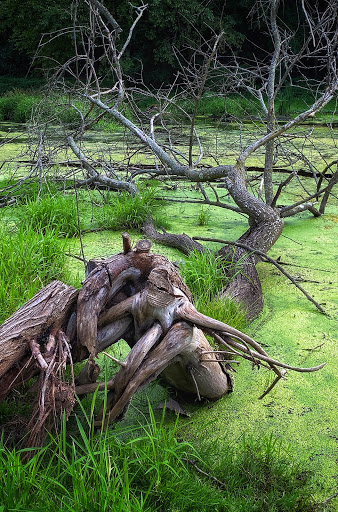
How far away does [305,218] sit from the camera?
3840 mm

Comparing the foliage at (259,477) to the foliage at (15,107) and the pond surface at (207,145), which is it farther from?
the foliage at (15,107)

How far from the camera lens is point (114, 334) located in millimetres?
1573

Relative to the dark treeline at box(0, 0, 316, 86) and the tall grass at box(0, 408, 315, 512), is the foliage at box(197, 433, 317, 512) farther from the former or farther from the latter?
the dark treeline at box(0, 0, 316, 86)

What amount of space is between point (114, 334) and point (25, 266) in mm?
943

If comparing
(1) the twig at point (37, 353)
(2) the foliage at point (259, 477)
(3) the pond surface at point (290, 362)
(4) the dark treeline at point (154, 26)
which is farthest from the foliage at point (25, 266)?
(4) the dark treeline at point (154, 26)

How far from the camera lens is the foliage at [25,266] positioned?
2.08m

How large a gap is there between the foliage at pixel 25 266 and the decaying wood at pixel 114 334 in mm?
569

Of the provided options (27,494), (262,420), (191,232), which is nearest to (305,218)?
(191,232)

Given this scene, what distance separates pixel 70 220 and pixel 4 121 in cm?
723

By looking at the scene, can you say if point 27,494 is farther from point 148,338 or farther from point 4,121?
point 4,121

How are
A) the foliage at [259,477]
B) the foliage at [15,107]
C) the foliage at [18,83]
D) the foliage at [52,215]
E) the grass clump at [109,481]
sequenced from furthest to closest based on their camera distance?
the foliage at [18,83] < the foliage at [15,107] < the foliage at [52,215] < the foliage at [259,477] < the grass clump at [109,481]

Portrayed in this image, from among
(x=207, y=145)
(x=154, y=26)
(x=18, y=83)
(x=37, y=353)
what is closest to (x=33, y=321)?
(x=37, y=353)

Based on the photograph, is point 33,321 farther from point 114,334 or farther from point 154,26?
point 154,26

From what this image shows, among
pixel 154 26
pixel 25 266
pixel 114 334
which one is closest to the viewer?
pixel 114 334
